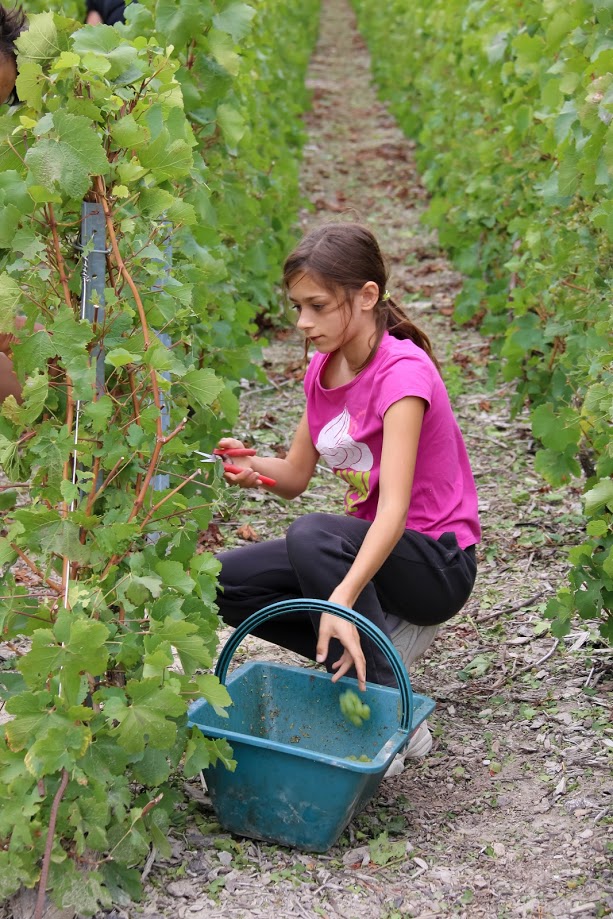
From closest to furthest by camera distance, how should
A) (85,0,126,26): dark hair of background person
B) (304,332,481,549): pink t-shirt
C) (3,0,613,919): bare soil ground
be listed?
(3,0,613,919): bare soil ground < (304,332,481,549): pink t-shirt < (85,0,126,26): dark hair of background person

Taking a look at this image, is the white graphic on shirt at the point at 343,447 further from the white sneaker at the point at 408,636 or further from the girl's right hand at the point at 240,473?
the white sneaker at the point at 408,636

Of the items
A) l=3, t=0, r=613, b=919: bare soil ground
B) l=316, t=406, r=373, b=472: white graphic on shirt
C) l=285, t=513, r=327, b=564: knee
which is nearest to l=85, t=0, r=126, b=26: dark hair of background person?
l=3, t=0, r=613, b=919: bare soil ground

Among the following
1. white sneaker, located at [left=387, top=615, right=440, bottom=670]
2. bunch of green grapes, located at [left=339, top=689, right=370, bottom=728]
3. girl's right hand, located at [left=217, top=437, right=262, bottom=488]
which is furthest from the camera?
white sneaker, located at [left=387, top=615, right=440, bottom=670]

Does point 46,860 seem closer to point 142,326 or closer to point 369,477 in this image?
point 142,326

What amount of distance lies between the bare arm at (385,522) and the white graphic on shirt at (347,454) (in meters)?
0.22

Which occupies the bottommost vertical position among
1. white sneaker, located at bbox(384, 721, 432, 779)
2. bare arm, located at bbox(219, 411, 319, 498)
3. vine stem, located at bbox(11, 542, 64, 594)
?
white sneaker, located at bbox(384, 721, 432, 779)

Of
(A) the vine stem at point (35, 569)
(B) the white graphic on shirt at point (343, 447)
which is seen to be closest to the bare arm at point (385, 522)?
(B) the white graphic on shirt at point (343, 447)

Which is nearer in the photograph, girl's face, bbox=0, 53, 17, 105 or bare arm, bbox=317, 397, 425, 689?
bare arm, bbox=317, 397, 425, 689

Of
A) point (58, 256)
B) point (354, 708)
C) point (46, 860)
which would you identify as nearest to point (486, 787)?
point (354, 708)

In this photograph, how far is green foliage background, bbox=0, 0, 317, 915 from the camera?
1.92 m

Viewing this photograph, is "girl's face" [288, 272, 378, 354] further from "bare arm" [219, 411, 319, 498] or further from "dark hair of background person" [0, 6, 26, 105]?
"dark hair of background person" [0, 6, 26, 105]

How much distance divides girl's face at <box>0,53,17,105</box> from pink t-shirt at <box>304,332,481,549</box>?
1123 mm

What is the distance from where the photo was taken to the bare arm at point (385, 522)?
236 cm

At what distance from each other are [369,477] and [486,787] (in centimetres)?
78
